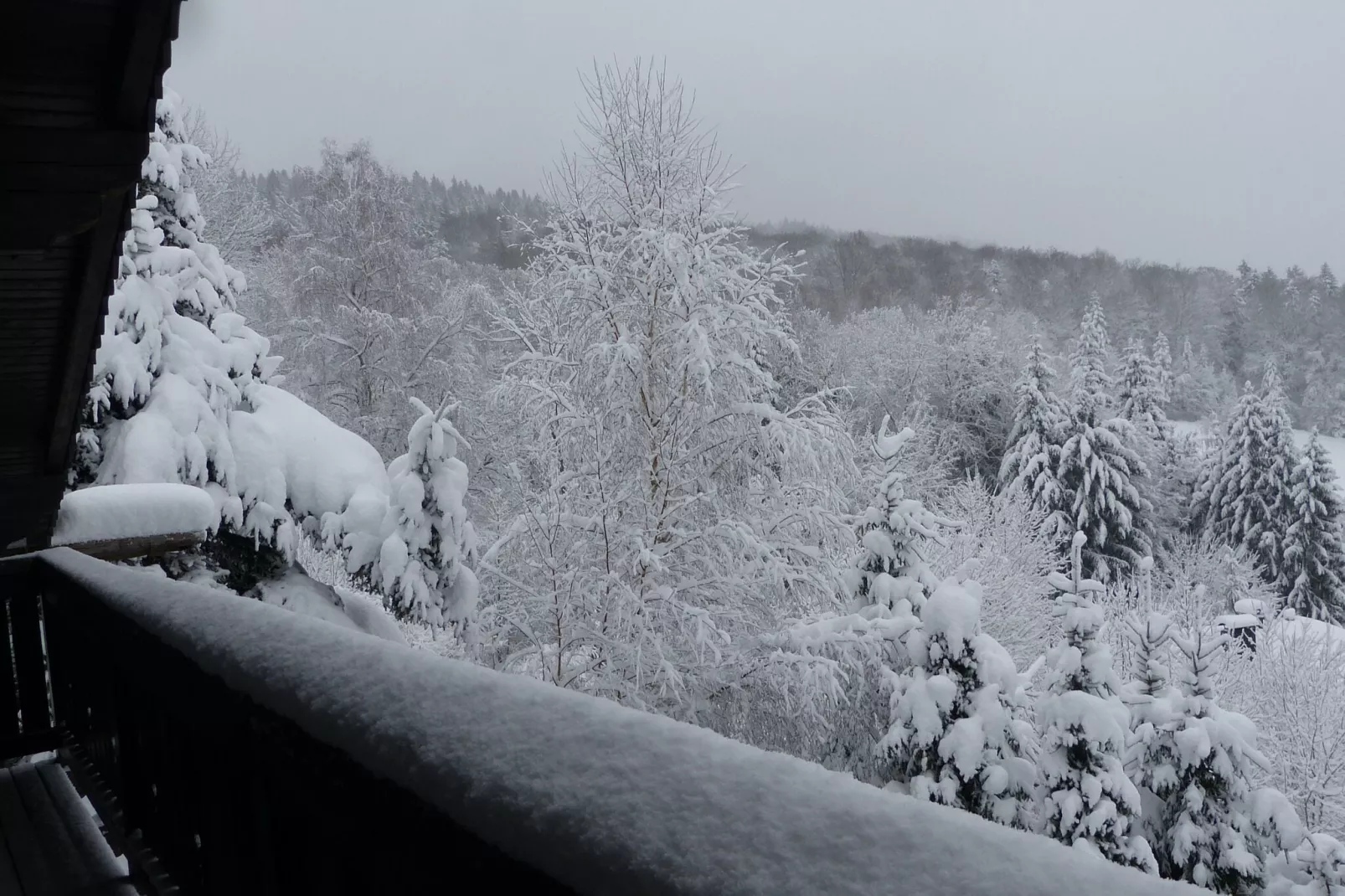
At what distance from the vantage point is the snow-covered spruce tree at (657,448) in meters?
9.77

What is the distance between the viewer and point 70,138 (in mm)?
2453

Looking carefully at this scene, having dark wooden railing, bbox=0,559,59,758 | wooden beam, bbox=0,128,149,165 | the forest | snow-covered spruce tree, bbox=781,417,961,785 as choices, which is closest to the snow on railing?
dark wooden railing, bbox=0,559,59,758

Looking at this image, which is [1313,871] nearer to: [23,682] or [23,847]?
[23,847]

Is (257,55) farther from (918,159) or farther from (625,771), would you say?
(918,159)

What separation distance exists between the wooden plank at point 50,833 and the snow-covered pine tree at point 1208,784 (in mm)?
8276

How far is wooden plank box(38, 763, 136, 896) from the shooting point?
2.52 metres

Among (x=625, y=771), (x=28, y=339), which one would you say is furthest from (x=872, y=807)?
(x=28, y=339)

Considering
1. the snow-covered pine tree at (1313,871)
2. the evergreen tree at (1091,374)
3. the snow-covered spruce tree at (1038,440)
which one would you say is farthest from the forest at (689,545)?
the evergreen tree at (1091,374)

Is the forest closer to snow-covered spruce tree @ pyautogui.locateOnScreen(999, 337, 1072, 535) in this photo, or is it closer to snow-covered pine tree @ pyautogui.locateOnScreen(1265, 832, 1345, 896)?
snow-covered pine tree @ pyautogui.locateOnScreen(1265, 832, 1345, 896)

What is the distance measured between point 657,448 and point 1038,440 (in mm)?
22939

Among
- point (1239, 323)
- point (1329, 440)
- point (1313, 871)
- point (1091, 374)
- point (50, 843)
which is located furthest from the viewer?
point (1239, 323)

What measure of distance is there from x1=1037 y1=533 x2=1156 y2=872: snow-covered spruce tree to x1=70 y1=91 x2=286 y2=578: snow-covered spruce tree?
7883 millimetres

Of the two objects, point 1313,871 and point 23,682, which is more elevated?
point 23,682

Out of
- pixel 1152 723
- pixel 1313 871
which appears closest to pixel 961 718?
pixel 1152 723
